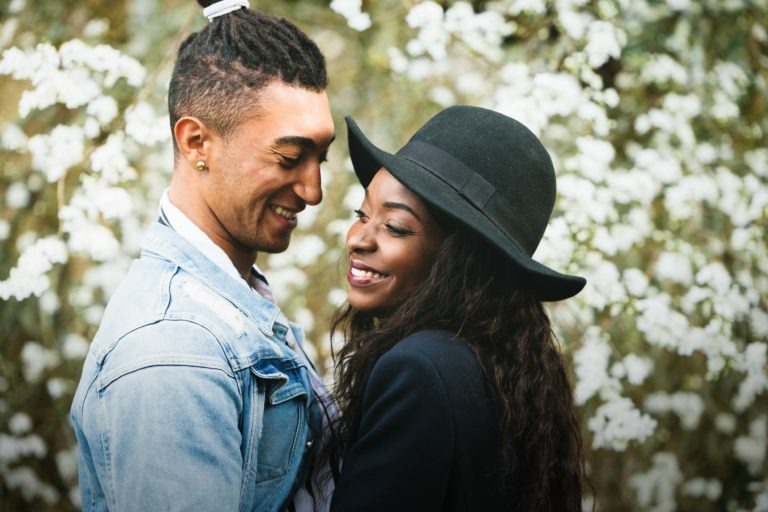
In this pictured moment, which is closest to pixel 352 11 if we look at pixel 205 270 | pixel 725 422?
pixel 205 270

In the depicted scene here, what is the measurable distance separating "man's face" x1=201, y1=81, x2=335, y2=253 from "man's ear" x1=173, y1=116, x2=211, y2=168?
0.02m

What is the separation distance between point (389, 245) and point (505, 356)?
367 millimetres

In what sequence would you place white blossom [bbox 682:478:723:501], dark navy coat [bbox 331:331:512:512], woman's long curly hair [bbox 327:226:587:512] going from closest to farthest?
1. dark navy coat [bbox 331:331:512:512]
2. woman's long curly hair [bbox 327:226:587:512]
3. white blossom [bbox 682:478:723:501]

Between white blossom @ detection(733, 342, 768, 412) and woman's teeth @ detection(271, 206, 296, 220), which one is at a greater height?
woman's teeth @ detection(271, 206, 296, 220)

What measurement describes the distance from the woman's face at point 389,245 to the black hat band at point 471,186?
8cm

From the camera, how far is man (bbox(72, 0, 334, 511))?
1.34 meters

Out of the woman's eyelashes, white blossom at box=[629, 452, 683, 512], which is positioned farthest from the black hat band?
white blossom at box=[629, 452, 683, 512]

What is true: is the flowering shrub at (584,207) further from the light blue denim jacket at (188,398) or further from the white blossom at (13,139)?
the light blue denim jacket at (188,398)

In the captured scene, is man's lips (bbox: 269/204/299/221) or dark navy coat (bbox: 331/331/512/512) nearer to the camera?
dark navy coat (bbox: 331/331/512/512)

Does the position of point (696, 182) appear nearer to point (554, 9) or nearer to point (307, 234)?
point (554, 9)

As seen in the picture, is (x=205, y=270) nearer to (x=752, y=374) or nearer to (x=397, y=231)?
(x=397, y=231)

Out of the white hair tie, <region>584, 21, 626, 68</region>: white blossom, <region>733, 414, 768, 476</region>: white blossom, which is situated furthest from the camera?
<region>733, 414, 768, 476</region>: white blossom

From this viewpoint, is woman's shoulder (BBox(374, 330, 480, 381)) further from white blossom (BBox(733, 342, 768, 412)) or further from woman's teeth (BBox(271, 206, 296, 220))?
white blossom (BBox(733, 342, 768, 412))

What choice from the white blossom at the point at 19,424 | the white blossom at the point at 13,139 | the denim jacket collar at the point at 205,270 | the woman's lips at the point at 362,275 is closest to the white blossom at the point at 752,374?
the woman's lips at the point at 362,275
